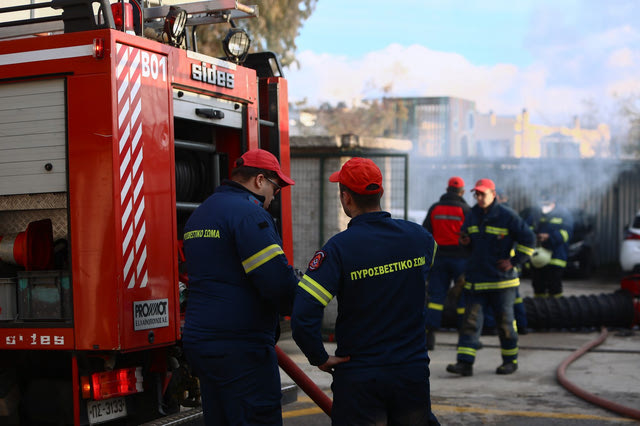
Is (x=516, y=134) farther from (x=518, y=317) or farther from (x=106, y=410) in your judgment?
(x=106, y=410)

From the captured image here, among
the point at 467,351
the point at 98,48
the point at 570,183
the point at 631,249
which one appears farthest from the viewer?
the point at 570,183

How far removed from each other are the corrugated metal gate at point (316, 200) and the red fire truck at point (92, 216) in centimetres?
549

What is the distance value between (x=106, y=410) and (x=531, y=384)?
15.0 feet

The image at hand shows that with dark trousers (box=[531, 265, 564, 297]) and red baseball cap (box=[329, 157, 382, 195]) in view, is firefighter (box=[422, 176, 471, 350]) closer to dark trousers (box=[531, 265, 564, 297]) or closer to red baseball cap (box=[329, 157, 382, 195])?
dark trousers (box=[531, 265, 564, 297])

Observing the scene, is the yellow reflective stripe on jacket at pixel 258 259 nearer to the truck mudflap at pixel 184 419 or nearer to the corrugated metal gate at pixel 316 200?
the truck mudflap at pixel 184 419

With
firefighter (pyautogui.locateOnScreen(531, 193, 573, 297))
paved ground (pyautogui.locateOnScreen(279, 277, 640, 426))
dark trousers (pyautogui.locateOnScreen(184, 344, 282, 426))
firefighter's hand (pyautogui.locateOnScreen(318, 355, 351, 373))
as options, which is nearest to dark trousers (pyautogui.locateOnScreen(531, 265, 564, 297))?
firefighter (pyautogui.locateOnScreen(531, 193, 573, 297))

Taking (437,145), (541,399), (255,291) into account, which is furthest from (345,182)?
(437,145)

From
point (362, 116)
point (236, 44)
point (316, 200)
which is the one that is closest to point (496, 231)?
point (316, 200)

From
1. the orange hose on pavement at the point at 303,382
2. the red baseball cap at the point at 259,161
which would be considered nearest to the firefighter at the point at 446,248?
the orange hose on pavement at the point at 303,382

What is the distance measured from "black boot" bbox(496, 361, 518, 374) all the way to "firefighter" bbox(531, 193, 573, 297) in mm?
4632

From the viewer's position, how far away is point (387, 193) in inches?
440

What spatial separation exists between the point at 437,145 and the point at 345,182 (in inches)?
1907

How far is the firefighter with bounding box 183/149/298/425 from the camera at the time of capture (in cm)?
394

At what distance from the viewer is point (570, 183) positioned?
20469 mm
